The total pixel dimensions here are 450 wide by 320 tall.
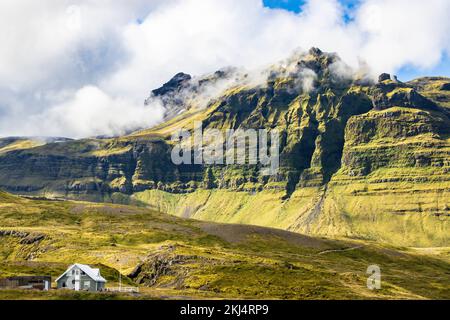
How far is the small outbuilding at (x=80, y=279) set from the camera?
18488 cm

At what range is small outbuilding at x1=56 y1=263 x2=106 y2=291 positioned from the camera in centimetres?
18488

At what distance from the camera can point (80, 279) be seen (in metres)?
185
